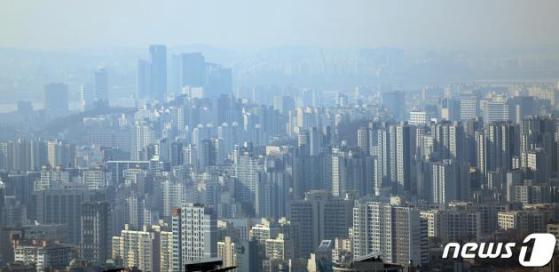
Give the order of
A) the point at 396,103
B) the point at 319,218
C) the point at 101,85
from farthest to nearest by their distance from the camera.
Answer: the point at 101,85, the point at 396,103, the point at 319,218

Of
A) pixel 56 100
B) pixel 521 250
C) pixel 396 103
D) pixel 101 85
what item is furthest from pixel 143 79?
pixel 521 250

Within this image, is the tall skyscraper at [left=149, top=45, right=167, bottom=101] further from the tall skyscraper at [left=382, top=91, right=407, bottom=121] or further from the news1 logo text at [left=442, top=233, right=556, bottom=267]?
the news1 logo text at [left=442, top=233, right=556, bottom=267]

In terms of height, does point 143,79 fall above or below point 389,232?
above

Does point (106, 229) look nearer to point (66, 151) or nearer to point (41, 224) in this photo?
point (41, 224)

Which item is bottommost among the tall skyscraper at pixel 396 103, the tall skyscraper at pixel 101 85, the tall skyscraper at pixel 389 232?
the tall skyscraper at pixel 389 232

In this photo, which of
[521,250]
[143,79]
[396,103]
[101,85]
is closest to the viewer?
[521,250]

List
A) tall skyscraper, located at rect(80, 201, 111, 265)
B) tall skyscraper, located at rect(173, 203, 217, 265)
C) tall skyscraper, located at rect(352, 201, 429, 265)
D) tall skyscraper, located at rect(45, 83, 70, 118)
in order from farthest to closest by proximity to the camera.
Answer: tall skyscraper, located at rect(45, 83, 70, 118) → tall skyscraper, located at rect(80, 201, 111, 265) → tall skyscraper, located at rect(173, 203, 217, 265) → tall skyscraper, located at rect(352, 201, 429, 265)

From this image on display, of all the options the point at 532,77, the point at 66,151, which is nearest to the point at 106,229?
the point at 66,151

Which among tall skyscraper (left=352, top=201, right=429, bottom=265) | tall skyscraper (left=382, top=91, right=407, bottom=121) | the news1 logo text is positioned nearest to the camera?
the news1 logo text

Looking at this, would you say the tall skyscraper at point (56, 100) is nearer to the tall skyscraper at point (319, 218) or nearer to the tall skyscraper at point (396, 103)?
the tall skyscraper at point (319, 218)

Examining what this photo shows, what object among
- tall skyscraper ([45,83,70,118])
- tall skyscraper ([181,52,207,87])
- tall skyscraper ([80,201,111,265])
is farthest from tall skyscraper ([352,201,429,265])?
tall skyscraper ([45,83,70,118])

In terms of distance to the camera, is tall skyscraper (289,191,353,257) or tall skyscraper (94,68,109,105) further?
tall skyscraper (94,68,109,105)

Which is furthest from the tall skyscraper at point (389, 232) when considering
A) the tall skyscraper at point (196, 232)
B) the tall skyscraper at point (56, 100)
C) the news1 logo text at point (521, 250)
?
the tall skyscraper at point (56, 100)

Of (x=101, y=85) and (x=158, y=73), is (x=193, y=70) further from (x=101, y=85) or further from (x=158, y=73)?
(x=101, y=85)
